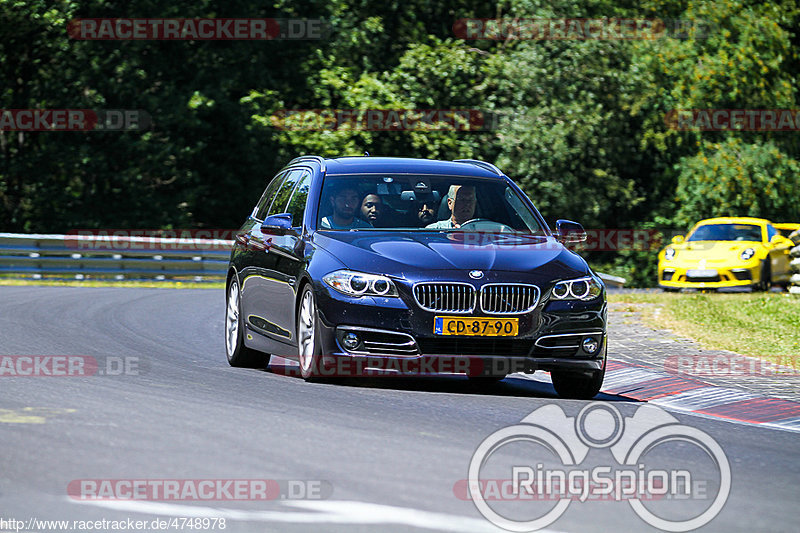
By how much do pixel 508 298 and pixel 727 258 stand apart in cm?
1773

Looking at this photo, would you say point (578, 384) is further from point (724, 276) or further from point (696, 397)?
point (724, 276)

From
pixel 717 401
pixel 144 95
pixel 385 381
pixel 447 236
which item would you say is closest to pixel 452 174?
pixel 447 236

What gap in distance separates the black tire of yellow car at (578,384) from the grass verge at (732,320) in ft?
10.5

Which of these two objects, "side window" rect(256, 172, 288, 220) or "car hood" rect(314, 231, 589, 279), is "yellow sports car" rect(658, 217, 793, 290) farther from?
"car hood" rect(314, 231, 589, 279)

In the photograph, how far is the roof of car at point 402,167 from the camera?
36.9 feet

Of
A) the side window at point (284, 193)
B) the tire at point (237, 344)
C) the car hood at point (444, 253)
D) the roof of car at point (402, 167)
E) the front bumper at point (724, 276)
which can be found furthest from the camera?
the front bumper at point (724, 276)

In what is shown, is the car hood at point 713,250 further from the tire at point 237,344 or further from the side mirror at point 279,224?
the side mirror at point 279,224

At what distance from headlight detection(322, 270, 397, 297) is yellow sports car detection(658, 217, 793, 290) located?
57.8ft

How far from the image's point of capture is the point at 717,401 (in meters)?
9.88

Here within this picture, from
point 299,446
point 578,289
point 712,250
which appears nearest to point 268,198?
point 578,289

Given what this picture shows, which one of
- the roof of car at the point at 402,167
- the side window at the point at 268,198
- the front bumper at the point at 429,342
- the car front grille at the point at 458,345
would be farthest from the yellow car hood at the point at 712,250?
the car front grille at the point at 458,345

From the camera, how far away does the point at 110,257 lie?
2806cm

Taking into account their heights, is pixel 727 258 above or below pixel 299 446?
below

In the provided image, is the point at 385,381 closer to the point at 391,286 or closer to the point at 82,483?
the point at 391,286
